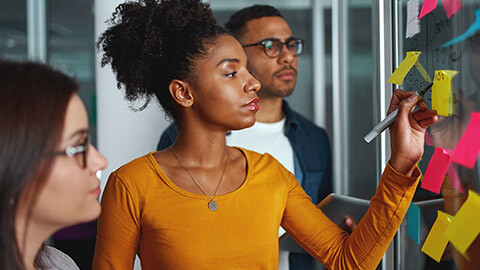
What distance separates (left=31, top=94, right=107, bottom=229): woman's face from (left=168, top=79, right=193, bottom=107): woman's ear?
17.2 inches

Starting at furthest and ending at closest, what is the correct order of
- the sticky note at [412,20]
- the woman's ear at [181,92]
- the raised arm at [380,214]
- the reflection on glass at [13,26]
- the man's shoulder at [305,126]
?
1. the reflection on glass at [13,26]
2. the man's shoulder at [305,126]
3. the woman's ear at [181,92]
4. the sticky note at [412,20]
5. the raised arm at [380,214]

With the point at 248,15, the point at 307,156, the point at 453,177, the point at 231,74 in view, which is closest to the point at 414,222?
the point at 453,177

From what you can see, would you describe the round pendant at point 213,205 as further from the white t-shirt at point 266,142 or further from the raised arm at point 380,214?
the white t-shirt at point 266,142

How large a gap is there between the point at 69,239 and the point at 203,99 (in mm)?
1956

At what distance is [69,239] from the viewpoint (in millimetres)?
2883

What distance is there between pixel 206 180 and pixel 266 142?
707 mm

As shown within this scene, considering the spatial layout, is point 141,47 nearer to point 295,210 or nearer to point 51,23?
point 295,210

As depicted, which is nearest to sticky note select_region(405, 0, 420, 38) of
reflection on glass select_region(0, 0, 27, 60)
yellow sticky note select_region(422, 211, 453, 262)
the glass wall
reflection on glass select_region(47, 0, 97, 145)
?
the glass wall

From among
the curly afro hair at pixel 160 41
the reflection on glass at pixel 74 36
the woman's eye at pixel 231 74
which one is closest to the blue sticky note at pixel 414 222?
the woman's eye at pixel 231 74

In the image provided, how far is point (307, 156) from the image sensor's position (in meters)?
2.01

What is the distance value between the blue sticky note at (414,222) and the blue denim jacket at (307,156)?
0.67m

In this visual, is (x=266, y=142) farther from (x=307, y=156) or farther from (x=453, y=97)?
(x=453, y=97)

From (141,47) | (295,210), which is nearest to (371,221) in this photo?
(295,210)

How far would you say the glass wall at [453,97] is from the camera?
0.94 meters
